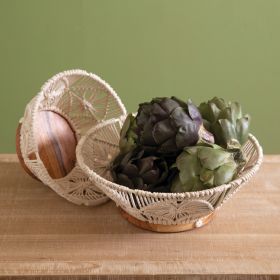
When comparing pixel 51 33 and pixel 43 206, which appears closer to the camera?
pixel 43 206

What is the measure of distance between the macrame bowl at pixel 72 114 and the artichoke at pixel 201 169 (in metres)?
0.22

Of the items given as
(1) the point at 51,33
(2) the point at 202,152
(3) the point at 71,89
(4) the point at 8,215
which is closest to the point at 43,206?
(4) the point at 8,215

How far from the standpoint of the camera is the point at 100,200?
1.07 meters

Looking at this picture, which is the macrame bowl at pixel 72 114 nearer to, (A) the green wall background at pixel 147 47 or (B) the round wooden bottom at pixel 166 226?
(B) the round wooden bottom at pixel 166 226

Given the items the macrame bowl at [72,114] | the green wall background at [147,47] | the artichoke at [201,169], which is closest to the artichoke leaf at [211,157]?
the artichoke at [201,169]

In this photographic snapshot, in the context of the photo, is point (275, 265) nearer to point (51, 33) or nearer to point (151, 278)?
point (151, 278)

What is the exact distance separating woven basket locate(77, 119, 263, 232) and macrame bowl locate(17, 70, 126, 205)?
0.05 m

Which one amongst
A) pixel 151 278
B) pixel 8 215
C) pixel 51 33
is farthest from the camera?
pixel 51 33

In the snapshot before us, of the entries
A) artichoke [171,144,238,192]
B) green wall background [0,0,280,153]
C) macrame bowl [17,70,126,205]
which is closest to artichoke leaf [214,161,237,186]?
artichoke [171,144,238,192]

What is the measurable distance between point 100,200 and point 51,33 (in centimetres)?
64

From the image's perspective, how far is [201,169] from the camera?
2.98ft

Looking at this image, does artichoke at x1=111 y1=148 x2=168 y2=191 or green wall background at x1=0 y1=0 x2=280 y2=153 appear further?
green wall background at x1=0 y1=0 x2=280 y2=153

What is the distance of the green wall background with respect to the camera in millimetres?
1528

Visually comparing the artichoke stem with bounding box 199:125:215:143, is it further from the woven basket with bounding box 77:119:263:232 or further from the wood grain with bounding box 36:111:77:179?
the wood grain with bounding box 36:111:77:179
